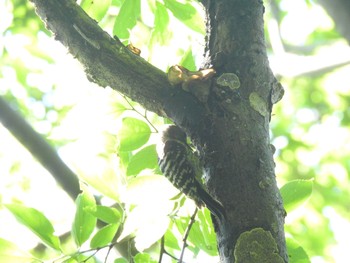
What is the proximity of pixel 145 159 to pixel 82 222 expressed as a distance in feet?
0.82

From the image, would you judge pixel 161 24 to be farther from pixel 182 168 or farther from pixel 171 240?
pixel 171 240

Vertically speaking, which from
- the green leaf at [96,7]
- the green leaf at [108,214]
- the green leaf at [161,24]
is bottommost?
the green leaf at [108,214]

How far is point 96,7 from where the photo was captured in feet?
5.06

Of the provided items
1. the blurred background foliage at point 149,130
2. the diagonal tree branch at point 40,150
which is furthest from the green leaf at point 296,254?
the diagonal tree branch at point 40,150

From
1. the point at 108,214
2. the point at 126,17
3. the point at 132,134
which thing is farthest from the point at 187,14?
the point at 108,214

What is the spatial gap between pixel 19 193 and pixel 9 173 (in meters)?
0.18

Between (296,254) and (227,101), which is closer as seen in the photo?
(227,101)

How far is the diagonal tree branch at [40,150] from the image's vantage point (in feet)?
6.61

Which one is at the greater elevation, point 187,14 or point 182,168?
point 187,14

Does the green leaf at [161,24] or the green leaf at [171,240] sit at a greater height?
the green leaf at [161,24]

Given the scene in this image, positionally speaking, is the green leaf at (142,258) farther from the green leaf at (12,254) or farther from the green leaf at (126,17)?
the green leaf at (126,17)

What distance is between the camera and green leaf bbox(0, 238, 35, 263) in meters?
1.23

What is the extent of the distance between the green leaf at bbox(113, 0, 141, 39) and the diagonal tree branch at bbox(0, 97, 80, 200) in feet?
2.36

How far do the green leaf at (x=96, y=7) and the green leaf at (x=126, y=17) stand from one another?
51 millimetres
